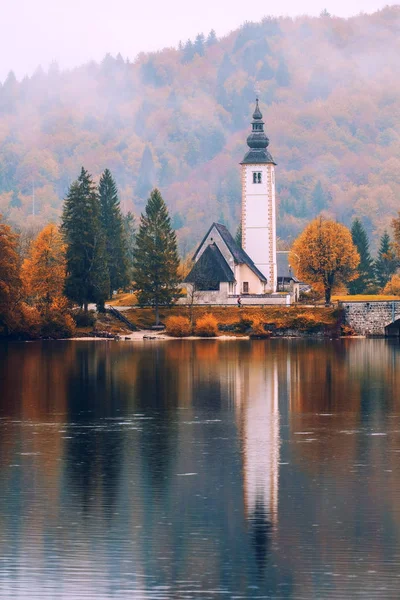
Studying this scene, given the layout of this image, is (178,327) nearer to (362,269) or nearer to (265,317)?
(265,317)

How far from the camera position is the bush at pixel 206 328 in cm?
9850

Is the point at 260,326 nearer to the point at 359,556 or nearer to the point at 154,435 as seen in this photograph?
the point at 154,435

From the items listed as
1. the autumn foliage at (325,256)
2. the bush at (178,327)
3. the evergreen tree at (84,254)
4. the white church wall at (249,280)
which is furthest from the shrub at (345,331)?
the evergreen tree at (84,254)

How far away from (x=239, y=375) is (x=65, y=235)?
43666 mm

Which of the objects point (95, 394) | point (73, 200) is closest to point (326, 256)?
point (73, 200)

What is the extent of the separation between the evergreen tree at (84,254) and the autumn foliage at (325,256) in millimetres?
18604

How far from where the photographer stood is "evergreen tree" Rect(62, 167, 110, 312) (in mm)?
97750

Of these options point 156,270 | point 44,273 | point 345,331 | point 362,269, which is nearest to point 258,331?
point 345,331

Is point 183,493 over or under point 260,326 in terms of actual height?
under

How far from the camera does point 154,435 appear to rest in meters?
40.2

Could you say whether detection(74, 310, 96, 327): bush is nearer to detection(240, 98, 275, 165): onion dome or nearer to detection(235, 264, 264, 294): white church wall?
detection(235, 264, 264, 294): white church wall

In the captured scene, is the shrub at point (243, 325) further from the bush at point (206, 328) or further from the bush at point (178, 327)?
the bush at point (178, 327)

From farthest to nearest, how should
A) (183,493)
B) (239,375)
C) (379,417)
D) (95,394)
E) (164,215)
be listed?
(164,215)
(239,375)
(95,394)
(379,417)
(183,493)

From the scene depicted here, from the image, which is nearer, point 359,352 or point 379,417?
point 379,417
